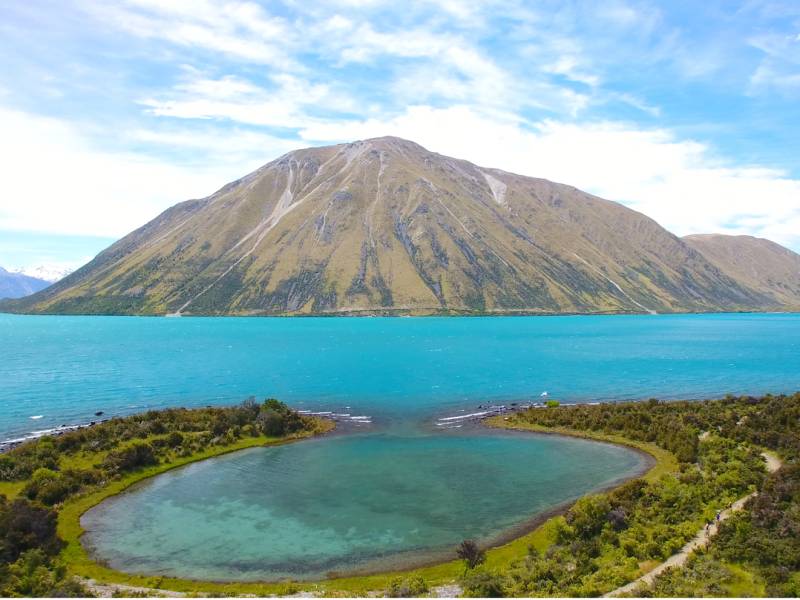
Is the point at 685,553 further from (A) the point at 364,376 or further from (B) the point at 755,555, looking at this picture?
(A) the point at 364,376

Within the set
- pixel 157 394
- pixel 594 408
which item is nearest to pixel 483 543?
pixel 594 408

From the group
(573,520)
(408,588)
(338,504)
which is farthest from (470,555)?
(338,504)

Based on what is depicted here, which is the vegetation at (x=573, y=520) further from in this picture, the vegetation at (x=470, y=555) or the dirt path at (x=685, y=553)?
the dirt path at (x=685, y=553)

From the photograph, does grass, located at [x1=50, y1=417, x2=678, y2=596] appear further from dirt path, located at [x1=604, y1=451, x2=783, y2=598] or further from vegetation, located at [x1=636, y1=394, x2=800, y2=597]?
vegetation, located at [x1=636, y1=394, x2=800, y2=597]

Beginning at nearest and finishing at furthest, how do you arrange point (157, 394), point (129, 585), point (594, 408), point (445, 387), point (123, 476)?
point (129, 585), point (123, 476), point (594, 408), point (157, 394), point (445, 387)

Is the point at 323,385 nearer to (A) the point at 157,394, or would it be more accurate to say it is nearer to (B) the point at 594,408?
(A) the point at 157,394
